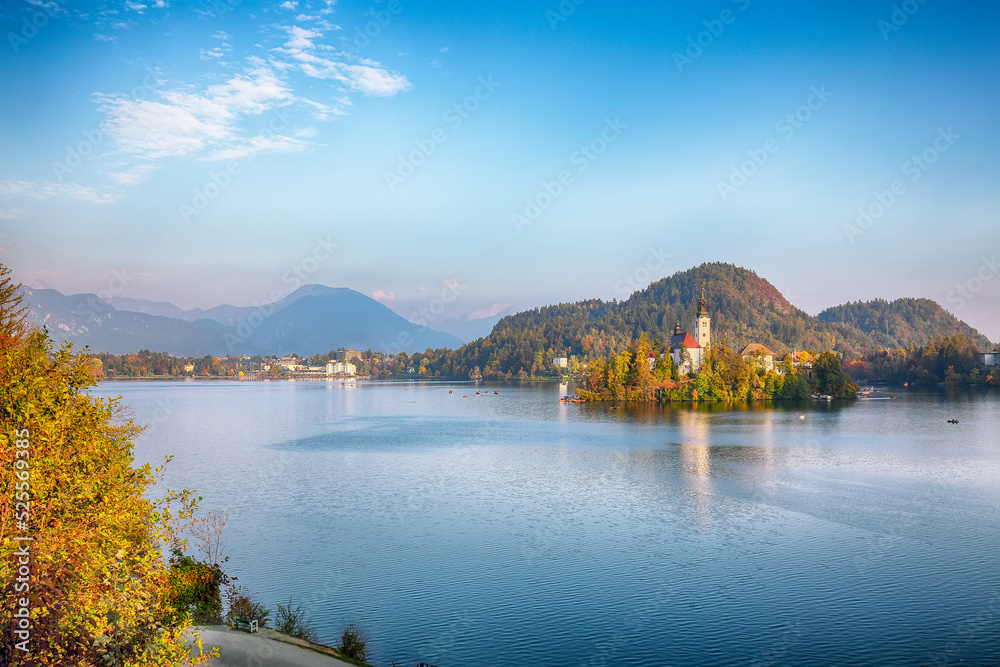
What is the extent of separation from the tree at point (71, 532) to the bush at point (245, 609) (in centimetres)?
230

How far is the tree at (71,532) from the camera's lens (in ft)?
34.1

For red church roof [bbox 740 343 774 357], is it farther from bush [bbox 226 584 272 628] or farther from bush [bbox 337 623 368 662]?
bush [bbox 337 623 368 662]

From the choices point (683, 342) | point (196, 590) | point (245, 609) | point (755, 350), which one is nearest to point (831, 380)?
point (755, 350)

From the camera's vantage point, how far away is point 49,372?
15445 millimetres

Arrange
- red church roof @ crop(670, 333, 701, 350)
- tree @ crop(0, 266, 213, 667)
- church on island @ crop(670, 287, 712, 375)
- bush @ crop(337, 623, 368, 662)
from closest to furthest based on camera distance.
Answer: tree @ crop(0, 266, 213, 667)
bush @ crop(337, 623, 368, 662)
church on island @ crop(670, 287, 712, 375)
red church roof @ crop(670, 333, 701, 350)

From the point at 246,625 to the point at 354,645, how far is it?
2.82m

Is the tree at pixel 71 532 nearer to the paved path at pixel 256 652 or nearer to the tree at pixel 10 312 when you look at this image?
the paved path at pixel 256 652

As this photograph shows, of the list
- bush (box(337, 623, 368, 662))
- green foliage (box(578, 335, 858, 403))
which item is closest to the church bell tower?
green foliage (box(578, 335, 858, 403))

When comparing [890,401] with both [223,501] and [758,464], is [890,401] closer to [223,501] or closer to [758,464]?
[758,464]

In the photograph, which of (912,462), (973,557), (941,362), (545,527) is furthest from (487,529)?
(941,362)

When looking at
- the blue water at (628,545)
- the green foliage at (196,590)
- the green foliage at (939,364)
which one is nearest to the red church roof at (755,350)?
the green foliage at (939,364)

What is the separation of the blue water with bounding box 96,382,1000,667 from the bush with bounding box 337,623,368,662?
17.2 inches

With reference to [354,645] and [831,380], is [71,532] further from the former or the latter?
[831,380]

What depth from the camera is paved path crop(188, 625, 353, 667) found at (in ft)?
47.2
